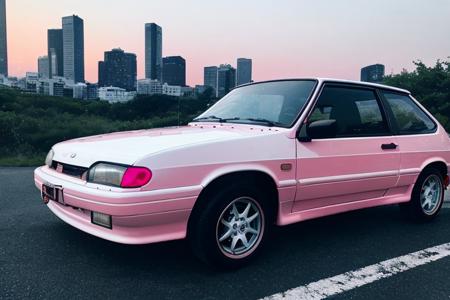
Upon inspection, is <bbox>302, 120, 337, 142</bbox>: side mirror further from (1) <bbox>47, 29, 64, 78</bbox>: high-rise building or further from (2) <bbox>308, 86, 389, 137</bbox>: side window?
(1) <bbox>47, 29, 64, 78</bbox>: high-rise building

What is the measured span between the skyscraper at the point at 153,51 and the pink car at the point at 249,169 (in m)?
53.9

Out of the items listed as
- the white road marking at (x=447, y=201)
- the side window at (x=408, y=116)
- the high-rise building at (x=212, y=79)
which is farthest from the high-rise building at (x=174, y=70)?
the side window at (x=408, y=116)

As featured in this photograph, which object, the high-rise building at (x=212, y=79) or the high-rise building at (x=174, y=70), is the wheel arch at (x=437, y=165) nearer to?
the high-rise building at (x=212, y=79)

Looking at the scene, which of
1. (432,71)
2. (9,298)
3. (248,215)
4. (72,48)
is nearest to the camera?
(9,298)

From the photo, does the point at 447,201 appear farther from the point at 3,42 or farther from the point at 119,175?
the point at 3,42

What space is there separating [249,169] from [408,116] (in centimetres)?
247

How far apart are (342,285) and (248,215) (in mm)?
860

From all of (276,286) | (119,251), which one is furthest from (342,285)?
(119,251)

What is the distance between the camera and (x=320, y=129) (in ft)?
11.0

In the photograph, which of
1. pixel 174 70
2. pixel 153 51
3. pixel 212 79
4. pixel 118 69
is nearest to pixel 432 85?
pixel 212 79

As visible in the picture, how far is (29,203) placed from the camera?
5.07m

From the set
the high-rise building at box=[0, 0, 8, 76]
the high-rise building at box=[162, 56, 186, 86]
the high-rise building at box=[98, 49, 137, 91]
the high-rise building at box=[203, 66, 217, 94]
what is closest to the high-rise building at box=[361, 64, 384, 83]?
the high-rise building at box=[203, 66, 217, 94]

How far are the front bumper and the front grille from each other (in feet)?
A: 0.29

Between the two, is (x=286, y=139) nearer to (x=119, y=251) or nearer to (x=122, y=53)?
(x=119, y=251)
